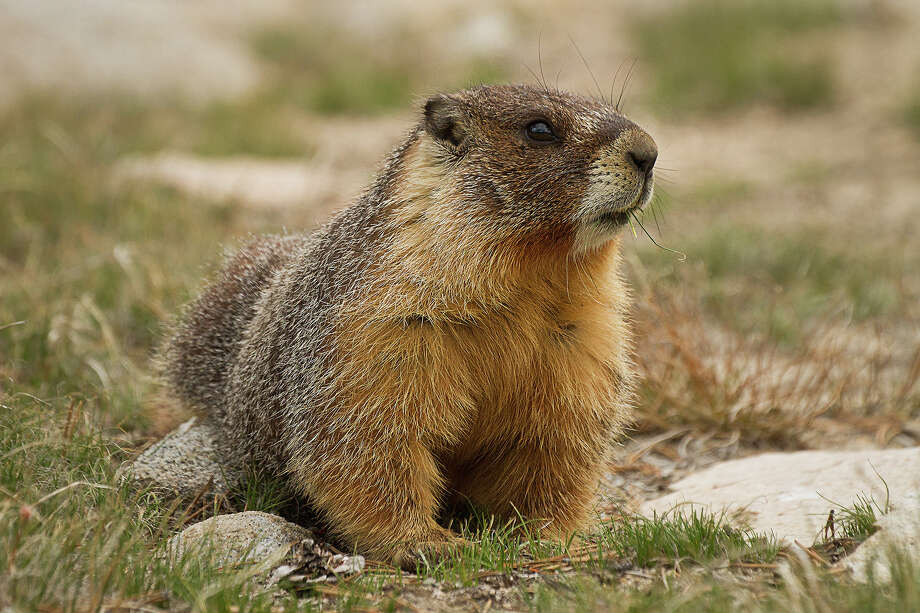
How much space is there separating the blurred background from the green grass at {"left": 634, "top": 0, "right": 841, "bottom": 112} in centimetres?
4

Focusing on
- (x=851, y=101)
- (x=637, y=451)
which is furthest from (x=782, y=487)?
(x=851, y=101)

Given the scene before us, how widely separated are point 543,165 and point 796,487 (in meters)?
1.80

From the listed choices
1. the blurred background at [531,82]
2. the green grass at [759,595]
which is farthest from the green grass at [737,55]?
the green grass at [759,595]

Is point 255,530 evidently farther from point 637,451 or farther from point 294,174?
point 294,174

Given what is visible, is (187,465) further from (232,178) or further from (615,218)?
(232,178)

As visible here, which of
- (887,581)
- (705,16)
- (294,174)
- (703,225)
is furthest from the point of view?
(705,16)

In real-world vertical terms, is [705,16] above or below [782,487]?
above

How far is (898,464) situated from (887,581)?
4.35 feet

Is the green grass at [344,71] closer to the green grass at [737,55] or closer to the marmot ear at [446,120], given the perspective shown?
the green grass at [737,55]

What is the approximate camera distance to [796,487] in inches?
162

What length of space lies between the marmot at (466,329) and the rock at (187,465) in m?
0.22

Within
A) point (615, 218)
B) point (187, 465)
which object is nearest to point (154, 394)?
point (187, 465)

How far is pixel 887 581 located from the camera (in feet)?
9.14

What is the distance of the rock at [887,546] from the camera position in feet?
9.16
